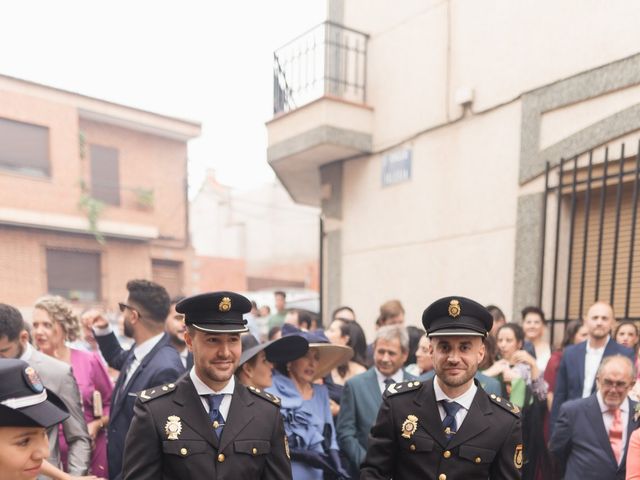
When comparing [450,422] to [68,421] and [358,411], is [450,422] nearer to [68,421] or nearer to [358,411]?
[358,411]

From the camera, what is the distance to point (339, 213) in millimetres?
9266

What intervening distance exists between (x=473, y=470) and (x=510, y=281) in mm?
4779

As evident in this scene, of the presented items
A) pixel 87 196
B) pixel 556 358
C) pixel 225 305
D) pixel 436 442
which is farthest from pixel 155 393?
pixel 87 196

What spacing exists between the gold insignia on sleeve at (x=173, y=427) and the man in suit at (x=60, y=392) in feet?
4.24

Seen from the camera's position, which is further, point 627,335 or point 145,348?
point 627,335

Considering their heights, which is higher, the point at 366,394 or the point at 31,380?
the point at 31,380

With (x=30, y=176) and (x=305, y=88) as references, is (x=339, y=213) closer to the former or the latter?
(x=305, y=88)

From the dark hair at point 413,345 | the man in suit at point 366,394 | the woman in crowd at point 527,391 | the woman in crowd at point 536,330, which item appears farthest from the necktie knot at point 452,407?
the woman in crowd at point 536,330

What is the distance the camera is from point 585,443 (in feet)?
11.5

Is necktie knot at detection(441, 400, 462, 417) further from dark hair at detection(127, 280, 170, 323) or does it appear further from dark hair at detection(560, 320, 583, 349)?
dark hair at detection(560, 320, 583, 349)

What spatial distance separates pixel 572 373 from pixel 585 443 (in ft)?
3.60

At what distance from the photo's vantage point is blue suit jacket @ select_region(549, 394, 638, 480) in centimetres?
339

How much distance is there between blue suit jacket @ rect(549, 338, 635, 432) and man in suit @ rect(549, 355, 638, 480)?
90cm

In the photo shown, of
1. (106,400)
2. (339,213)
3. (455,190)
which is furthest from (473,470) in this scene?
(339,213)
